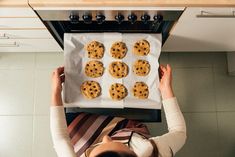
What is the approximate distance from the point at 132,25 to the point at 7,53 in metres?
0.70

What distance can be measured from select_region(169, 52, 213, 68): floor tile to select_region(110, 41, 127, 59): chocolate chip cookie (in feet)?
1.48

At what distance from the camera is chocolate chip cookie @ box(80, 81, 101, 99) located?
1215 mm

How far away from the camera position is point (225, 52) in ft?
5.43

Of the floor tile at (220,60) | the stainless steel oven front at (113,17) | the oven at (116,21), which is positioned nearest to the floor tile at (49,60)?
the oven at (116,21)

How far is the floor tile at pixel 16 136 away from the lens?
5.06 ft

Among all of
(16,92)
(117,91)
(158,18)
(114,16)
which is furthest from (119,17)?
(16,92)

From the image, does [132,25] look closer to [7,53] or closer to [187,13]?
[187,13]

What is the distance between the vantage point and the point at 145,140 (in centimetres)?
109

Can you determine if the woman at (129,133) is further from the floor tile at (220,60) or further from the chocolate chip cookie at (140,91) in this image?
the floor tile at (220,60)

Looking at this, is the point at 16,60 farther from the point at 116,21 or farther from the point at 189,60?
the point at 189,60

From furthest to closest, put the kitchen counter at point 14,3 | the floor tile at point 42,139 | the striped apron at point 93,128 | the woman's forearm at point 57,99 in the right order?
the floor tile at point 42,139 < the striped apron at point 93,128 < the woman's forearm at point 57,99 < the kitchen counter at point 14,3

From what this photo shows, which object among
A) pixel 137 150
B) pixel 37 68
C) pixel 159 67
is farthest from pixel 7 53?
pixel 137 150

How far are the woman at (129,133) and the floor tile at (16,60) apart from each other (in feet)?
1.44

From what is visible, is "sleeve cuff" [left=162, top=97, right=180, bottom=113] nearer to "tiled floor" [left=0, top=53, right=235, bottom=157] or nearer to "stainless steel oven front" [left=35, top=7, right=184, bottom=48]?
"stainless steel oven front" [left=35, top=7, right=184, bottom=48]
